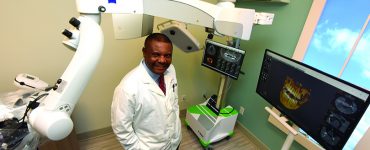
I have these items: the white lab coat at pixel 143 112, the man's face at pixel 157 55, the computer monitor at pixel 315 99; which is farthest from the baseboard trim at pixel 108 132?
the man's face at pixel 157 55

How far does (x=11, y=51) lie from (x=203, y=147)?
6.22 ft

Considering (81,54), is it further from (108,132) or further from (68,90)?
(108,132)

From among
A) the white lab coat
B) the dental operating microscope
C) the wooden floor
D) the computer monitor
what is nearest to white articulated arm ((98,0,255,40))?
the dental operating microscope

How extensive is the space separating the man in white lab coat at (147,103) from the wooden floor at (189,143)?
0.92 meters

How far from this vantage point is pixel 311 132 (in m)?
1.07

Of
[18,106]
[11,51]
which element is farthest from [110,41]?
[18,106]

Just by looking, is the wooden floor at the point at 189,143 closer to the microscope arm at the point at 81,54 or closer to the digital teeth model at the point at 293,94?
the digital teeth model at the point at 293,94

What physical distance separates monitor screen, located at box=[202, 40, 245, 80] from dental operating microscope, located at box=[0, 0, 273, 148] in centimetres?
63

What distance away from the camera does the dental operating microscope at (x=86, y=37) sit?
0.51m

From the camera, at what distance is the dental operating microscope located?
0.51 meters

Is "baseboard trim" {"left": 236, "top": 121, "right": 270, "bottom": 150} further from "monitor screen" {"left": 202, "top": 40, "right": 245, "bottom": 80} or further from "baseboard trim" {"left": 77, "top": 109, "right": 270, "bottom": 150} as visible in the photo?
"monitor screen" {"left": 202, "top": 40, "right": 245, "bottom": 80}

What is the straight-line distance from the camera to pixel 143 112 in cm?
110

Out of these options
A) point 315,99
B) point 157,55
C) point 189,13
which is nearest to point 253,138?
point 315,99

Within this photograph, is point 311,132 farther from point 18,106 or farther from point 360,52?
point 18,106
